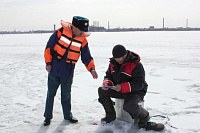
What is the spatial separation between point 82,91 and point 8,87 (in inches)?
75.6

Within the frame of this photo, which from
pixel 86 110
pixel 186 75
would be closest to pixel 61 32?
pixel 86 110

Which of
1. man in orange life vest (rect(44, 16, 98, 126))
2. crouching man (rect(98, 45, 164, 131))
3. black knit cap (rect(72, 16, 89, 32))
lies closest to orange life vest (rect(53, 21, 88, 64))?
man in orange life vest (rect(44, 16, 98, 126))

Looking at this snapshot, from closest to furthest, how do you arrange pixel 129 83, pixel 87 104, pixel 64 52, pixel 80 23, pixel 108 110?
pixel 129 83 < pixel 80 23 < pixel 64 52 < pixel 108 110 < pixel 87 104

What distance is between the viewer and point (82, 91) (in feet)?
17.5

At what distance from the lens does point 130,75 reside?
3184 mm

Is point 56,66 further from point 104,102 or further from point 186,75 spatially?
point 186,75

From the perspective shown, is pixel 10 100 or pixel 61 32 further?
pixel 10 100

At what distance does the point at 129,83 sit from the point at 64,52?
107 centimetres

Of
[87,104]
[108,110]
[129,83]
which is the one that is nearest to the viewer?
[129,83]

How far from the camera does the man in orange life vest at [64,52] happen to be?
330cm

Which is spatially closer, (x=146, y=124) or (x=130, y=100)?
(x=130, y=100)

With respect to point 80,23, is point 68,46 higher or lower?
lower

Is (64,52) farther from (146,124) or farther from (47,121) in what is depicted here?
(146,124)

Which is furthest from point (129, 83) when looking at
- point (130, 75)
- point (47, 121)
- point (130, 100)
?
point (47, 121)
